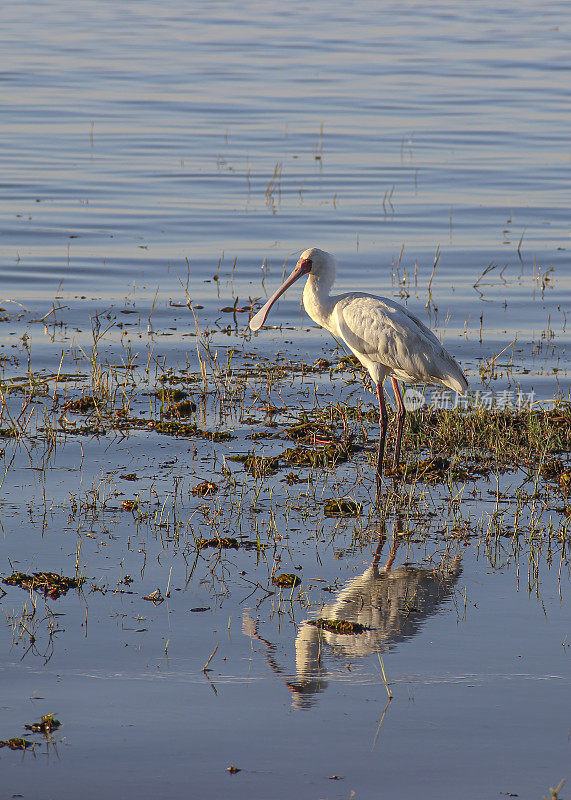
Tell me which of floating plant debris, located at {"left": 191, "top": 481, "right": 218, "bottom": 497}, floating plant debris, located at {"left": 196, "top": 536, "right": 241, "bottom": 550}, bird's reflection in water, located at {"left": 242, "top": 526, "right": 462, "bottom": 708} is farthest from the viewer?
floating plant debris, located at {"left": 191, "top": 481, "right": 218, "bottom": 497}

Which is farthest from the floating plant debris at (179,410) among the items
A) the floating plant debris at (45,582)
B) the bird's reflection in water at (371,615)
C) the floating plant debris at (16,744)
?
the floating plant debris at (16,744)

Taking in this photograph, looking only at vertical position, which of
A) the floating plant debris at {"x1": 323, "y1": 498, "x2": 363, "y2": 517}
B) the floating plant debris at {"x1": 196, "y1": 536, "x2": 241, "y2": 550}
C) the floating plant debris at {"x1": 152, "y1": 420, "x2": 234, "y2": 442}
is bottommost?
the floating plant debris at {"x1": 196, "y1": 536, "x2": 241, "y2": 550}

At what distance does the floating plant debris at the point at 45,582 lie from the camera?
6.02 meters

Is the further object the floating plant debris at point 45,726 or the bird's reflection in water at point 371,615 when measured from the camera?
the bird's reflection in water at point 371,615

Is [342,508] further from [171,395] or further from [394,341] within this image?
[171,395]

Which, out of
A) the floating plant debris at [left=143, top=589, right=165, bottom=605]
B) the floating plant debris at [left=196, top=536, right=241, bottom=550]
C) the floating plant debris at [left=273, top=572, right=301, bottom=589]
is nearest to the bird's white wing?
the floating plant debris at [left=196, top=536, right=241, bottom=550]

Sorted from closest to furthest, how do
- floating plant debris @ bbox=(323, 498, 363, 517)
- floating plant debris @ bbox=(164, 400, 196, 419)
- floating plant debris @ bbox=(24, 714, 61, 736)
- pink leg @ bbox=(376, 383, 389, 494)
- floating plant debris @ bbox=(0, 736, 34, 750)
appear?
1. floating plant debris @ bbox=(0, 736, 34, 750)
2. floating plant debris @ bbox=(24, 714, 61, 736)
3. floating plant debris @ bbox=(323, 498, 363, 517)
4. pink leg @ bbox=(376, 383, 389, 494)
5. floating plant debris @ bbox=(164, 400, 196, 419)

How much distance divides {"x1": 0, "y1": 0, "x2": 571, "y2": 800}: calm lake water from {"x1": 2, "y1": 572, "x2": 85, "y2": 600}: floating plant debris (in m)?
0.11

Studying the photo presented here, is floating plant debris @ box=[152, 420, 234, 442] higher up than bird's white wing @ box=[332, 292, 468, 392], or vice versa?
bird's white wing @ box=[332, 292, 468, 392]

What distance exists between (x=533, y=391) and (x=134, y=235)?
8158 mm

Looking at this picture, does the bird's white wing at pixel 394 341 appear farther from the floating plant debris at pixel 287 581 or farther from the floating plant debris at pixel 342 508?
the floating plant debris at pixel 287 581

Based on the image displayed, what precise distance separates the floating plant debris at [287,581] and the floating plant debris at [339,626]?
1.59 feet

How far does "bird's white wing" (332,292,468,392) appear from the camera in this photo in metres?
8.88

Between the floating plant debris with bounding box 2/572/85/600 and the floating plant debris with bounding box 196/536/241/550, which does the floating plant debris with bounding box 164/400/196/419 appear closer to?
the floating plant debris with bounding box 196/536/241/550
